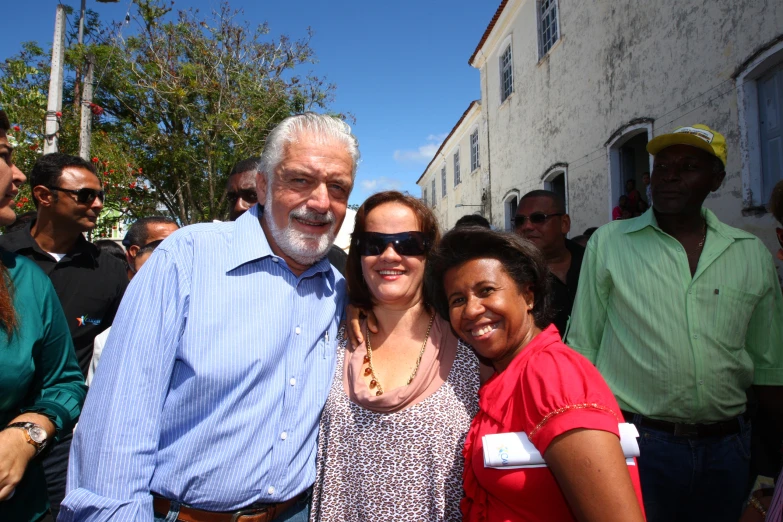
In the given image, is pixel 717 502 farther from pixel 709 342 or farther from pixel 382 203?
pixel 382 203

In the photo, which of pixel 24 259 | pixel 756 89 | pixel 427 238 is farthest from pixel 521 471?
pixel 756 89

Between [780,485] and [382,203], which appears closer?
[780,485]

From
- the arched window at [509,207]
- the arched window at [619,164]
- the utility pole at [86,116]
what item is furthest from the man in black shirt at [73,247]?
the arched window at [509,207]

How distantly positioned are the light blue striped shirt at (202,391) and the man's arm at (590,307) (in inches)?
63.0

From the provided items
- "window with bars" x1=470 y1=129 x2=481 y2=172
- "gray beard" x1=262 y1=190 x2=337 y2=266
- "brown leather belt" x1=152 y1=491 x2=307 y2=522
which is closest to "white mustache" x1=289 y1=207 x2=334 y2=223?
"gray beard" x1=262 y1=190 x2=337 y2=266

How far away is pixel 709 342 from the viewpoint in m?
2.45

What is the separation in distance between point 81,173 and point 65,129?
10.2 m

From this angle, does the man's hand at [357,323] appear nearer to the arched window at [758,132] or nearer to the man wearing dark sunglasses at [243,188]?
the man wearing dark sunglasses at [243,188]

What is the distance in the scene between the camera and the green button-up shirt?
8.00 feet

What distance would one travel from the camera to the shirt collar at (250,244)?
188 centimetres

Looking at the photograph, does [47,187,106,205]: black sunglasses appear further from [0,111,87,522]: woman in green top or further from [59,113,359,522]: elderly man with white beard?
[59,113,359,522]: elderly man with white beard

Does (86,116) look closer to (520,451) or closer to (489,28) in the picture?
(489,28)

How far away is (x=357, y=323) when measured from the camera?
216cm

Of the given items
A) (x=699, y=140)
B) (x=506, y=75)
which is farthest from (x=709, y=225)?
(x=506, y=75)
